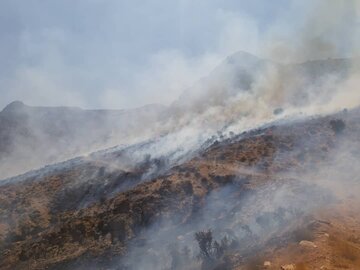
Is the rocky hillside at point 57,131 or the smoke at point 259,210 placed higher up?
the rocky hillside at point 57,131

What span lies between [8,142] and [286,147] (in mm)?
84586

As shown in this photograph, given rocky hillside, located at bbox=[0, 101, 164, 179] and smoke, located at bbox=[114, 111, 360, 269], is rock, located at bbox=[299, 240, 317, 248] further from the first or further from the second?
rocky hillside, located at bbox=[0, 101, 164, 179]

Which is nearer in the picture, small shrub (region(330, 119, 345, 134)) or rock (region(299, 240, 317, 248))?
rock (region(299, 240, 317, 248))

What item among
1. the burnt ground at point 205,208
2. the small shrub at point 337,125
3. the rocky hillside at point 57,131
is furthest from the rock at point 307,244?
the rocky hillside at point 57,131

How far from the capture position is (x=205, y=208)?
109 ft

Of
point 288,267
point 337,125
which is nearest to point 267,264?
point 288,267

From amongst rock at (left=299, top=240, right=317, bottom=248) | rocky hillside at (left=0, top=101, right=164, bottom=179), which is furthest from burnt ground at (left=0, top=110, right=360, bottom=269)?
rocky hillside at (left=0, top=101, right=164, bottom=179)

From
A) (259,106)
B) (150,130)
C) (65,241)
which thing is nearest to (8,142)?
(150,130)

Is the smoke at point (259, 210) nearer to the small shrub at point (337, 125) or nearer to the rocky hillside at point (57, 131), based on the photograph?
the small shrub at point (337, 125)

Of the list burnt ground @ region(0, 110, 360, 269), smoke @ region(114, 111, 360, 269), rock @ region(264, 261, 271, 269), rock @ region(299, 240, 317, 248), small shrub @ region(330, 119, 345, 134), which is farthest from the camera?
small shrub @ region(330, 119, 345, 134)

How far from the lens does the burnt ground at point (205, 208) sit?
22.7 meters

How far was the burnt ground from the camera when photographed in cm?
2266

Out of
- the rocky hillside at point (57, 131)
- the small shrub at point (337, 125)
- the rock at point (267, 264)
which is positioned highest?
the rocky hillside at point (57, 131)

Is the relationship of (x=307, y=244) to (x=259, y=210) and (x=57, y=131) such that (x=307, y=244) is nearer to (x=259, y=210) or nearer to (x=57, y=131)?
(x=259, y=210)
